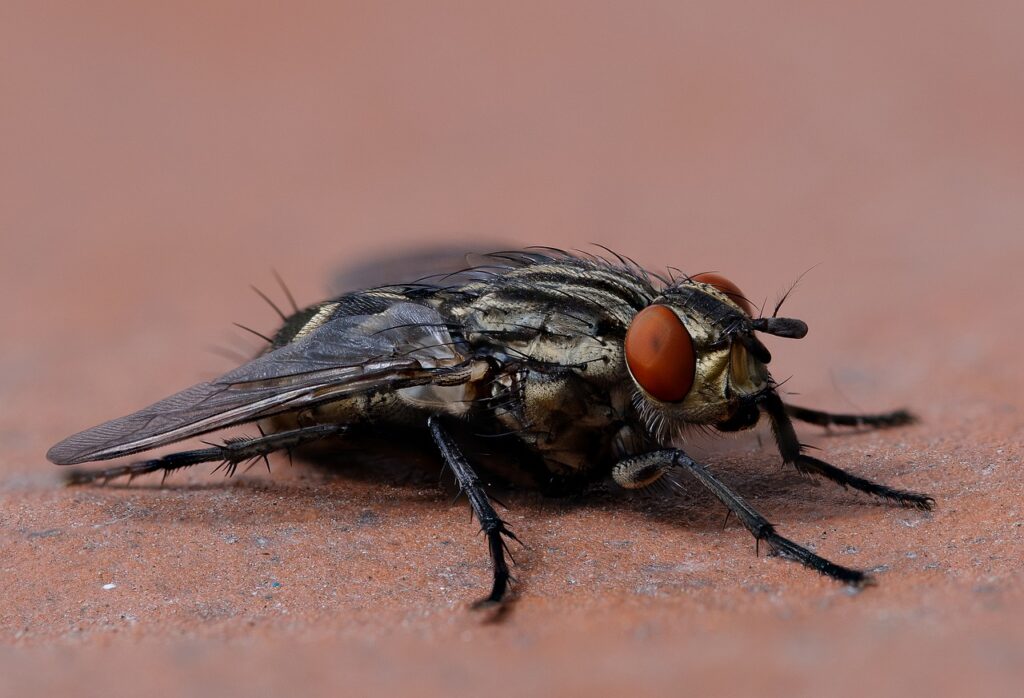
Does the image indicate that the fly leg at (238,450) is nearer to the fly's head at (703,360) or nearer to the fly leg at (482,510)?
the fly leg at (482,510)

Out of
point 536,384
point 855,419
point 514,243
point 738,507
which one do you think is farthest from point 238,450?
point 514,243

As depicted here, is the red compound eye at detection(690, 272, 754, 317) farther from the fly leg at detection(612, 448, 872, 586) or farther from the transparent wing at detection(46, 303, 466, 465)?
the transparent wing at detection(46, 303, 466, 465)

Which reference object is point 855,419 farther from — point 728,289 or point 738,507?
point 738,507

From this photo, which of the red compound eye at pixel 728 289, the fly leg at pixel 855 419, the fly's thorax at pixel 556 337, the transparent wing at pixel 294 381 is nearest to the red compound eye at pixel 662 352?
the fly's thorax at pixel 556 337

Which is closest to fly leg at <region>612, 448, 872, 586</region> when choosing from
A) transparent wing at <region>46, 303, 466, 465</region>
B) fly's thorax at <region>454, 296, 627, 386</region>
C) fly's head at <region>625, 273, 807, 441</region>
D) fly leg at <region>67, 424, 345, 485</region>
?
fly's head at <region>625, 273, 807, 441</region>

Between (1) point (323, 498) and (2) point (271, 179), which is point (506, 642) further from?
(2) point (271, 179)
